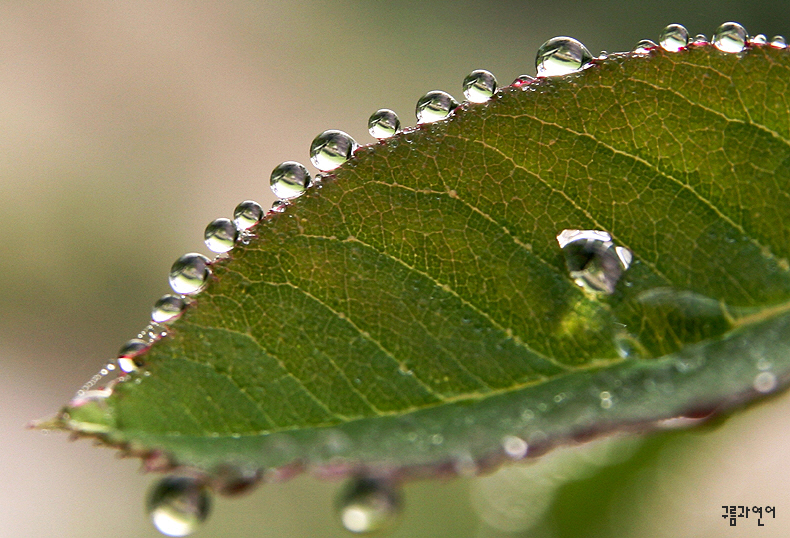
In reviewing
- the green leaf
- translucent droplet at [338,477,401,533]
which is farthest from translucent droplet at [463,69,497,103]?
translucent droplet at [338,477,401,533]

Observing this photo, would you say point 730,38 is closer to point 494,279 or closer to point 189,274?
point 494,279

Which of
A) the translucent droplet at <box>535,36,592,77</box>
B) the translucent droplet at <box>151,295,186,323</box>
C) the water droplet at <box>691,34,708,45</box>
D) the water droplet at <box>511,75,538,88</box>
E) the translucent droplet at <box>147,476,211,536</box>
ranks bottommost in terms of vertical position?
the translucent droplet at <box>147,476,211,536</box>

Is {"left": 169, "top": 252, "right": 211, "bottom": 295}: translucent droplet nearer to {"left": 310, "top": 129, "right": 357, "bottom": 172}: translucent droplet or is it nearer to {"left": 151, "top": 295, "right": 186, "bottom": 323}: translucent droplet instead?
{"left": 151, "top": 295, "right": 186, "bottom": 323}: translucent droplet

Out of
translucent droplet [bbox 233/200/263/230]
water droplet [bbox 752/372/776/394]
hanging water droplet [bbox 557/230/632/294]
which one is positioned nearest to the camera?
water droplet [bbox 752/372/776/394]

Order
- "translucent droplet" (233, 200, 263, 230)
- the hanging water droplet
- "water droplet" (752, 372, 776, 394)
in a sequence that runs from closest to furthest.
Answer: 1. "water droplet" (752, 372, 776, 394)
2. the hanging water droplet
3. "translucent droplet" (233, 200, 263, 230)

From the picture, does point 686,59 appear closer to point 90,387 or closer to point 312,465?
point 312,465

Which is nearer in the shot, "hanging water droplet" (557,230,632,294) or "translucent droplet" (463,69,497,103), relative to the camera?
"hanging water droplet" (557,230,632,294)

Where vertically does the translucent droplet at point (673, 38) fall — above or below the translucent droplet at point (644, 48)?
above

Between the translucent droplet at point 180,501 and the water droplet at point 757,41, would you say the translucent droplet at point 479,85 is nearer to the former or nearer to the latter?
the water droplet at point 757,41

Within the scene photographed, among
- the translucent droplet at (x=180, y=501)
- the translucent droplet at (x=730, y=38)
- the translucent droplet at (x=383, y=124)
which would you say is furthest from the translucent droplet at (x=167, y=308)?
the translucent droplet at (x=730, y=38)
